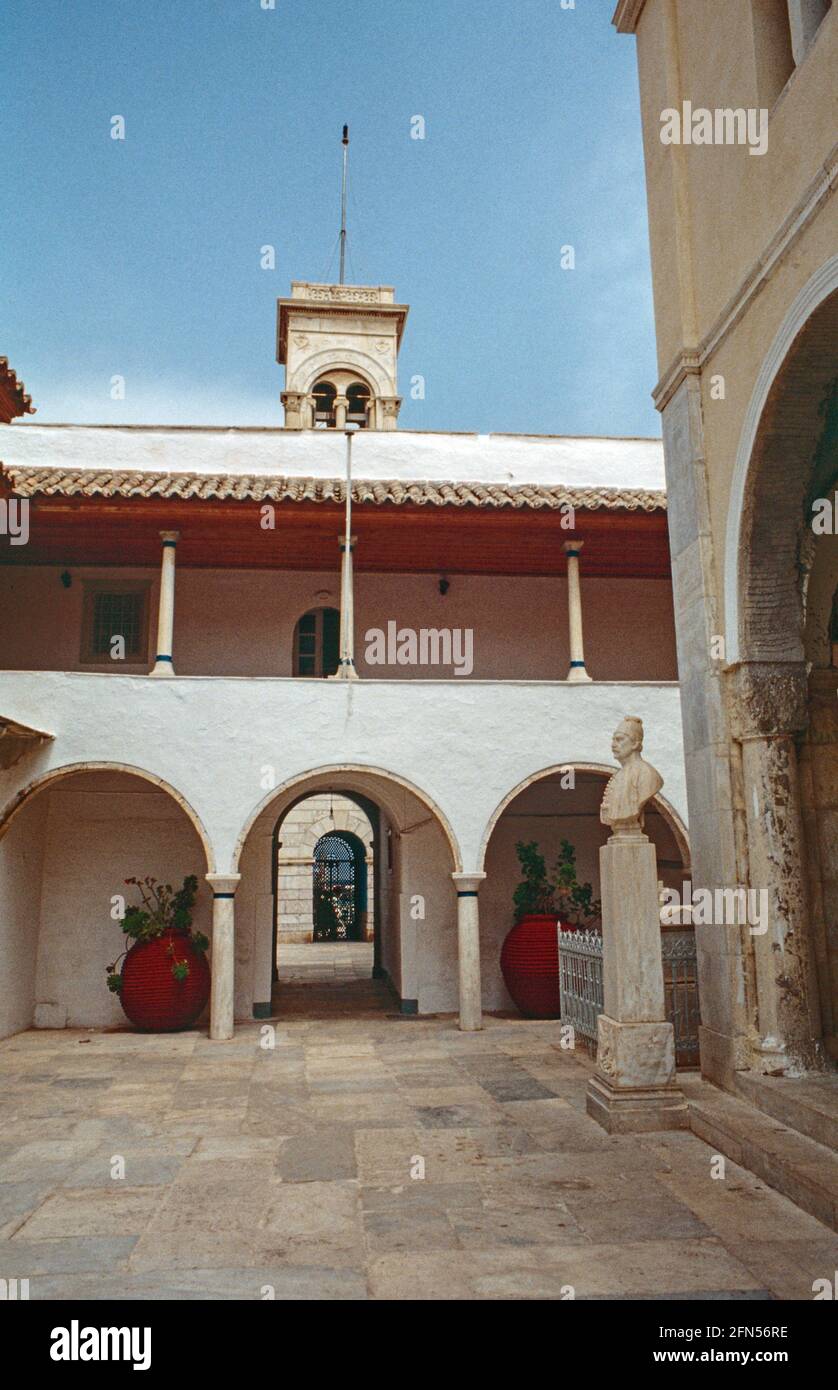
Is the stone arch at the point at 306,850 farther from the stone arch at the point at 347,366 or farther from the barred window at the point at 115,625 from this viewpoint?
the barred window at the point at 115,625

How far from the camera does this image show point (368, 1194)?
5.22 metres

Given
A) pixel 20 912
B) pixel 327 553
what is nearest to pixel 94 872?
pixel 20 912

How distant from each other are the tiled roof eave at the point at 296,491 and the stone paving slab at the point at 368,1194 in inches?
232

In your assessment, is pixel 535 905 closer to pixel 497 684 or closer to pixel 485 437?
pixel 497 684

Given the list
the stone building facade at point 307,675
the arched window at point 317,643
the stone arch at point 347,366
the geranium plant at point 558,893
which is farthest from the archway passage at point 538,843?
the stone arch at point 347,366

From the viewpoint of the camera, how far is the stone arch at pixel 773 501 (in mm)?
5957

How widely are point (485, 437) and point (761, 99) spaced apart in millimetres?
8058

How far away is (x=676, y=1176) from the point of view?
211 inches

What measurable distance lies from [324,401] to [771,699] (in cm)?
1759

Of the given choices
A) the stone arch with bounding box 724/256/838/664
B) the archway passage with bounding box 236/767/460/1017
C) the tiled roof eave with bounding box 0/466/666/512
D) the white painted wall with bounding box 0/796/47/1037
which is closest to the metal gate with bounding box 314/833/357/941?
the archway passage with bounding box 236/767/460/1017

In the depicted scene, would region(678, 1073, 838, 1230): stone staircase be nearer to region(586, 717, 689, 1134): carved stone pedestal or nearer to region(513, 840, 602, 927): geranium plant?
region(586, 717, 689, 1134): carved stone pedestal

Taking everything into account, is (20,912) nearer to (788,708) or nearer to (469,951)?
(469,951)

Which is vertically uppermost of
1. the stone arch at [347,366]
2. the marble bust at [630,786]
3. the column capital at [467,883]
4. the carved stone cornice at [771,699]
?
the stone arch at [347,366]
